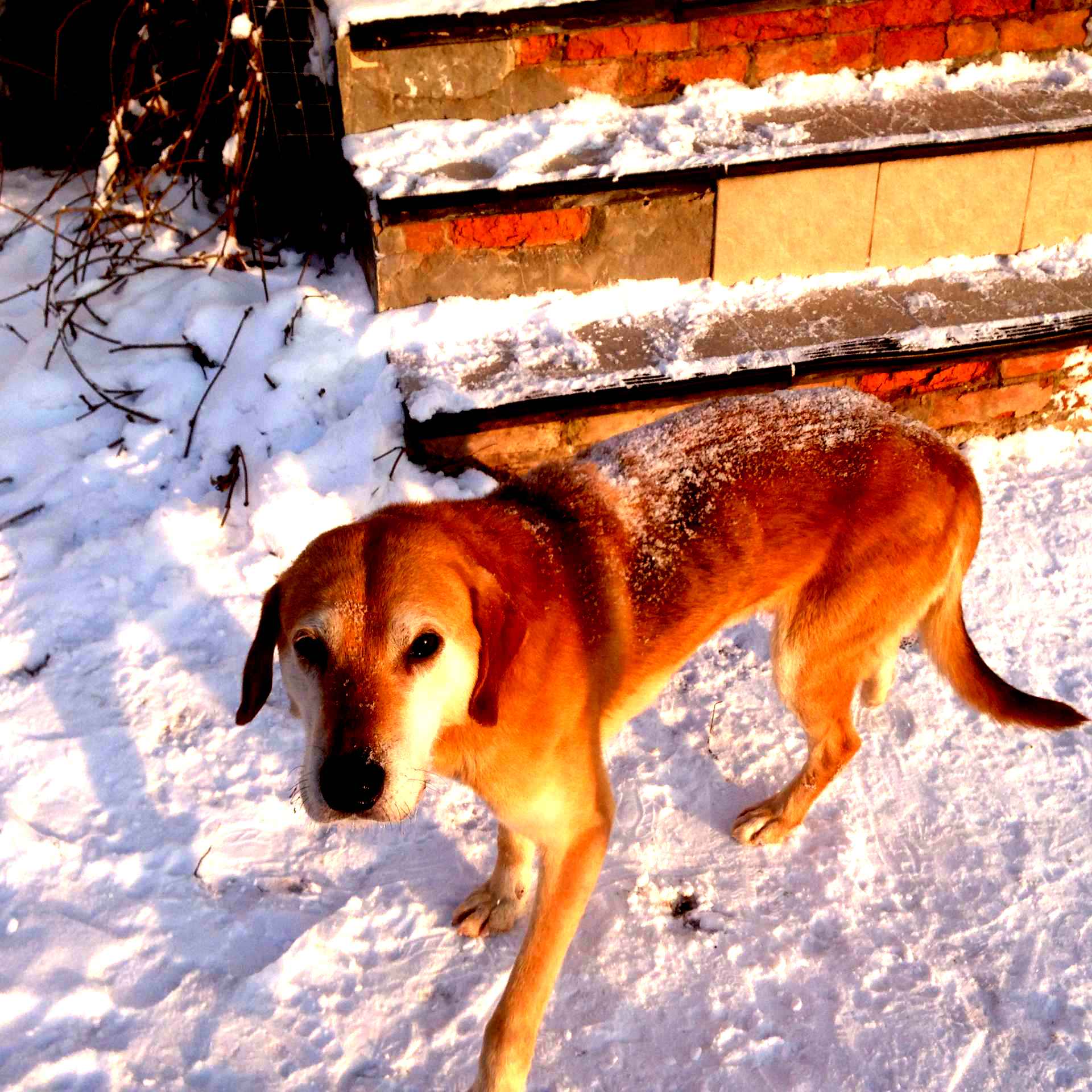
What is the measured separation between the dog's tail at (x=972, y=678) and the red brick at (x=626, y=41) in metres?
2.50

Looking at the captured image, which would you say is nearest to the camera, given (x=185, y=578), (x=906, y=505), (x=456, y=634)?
(x=456, y=634)

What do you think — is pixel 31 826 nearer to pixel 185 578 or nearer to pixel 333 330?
pixel 185 578

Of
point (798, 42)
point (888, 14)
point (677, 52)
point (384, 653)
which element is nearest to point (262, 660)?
point (384, 653)

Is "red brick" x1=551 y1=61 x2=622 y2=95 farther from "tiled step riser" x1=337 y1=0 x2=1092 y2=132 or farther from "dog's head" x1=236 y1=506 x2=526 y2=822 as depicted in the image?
"dog's head" x1=236 y1=506 x2=526 y2=822

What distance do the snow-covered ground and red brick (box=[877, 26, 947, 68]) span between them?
72.4 inches

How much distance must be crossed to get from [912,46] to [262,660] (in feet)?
12.7

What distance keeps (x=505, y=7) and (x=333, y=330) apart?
1.31 meters

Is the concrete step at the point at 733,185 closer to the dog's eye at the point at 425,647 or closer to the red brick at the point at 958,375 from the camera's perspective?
the red brick at the point at 958,375

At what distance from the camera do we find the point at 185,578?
131 inches

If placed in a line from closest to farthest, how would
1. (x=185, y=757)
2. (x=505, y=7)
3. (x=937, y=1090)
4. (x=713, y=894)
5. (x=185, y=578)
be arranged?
(x=937, y=1090), (x=713, y=894), (x=185, y=757), (x=185, y=578), (x=505, y=7)

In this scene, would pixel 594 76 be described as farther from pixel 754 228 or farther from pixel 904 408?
pixel 904 408

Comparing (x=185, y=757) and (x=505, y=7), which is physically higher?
(x=505, y=7)

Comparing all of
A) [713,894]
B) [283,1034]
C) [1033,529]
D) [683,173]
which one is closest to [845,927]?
[713,894]

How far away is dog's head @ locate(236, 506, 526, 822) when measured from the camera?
1.81m
